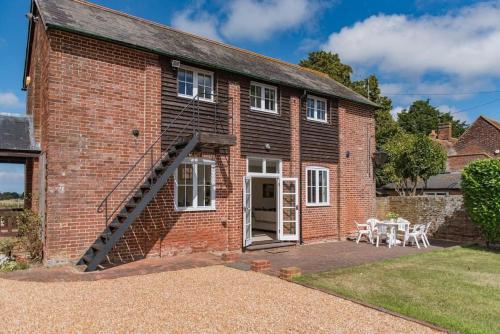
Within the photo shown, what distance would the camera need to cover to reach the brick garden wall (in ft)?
45.0

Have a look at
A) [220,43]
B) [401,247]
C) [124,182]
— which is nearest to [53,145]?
[124,182]

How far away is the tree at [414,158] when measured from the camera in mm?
20031

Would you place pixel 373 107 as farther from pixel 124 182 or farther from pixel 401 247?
pixel 124 182

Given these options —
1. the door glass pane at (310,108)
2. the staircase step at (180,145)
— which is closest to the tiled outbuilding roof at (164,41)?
the door glass pane at (310,108)

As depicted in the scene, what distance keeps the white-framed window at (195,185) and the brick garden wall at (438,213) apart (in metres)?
8.62

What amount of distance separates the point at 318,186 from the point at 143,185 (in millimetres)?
6849

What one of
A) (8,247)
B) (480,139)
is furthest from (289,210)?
(480,139)

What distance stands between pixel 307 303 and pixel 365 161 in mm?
10330

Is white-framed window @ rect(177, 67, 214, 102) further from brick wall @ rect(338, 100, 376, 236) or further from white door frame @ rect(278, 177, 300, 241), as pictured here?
brick wall @ rect(338, 100, 376, 236)

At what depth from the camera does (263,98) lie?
12320 millimetres

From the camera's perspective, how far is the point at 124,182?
9.12 m

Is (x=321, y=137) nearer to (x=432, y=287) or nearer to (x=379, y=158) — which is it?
(x=379, y=158)

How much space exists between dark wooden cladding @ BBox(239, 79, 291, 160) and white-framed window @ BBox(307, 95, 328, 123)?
1177 mm

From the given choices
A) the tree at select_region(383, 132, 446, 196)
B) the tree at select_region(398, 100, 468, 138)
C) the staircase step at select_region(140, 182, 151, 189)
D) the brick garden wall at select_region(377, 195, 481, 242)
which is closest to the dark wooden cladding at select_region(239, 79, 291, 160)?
the staircase step at select_region(140, 182, 151, 189)
